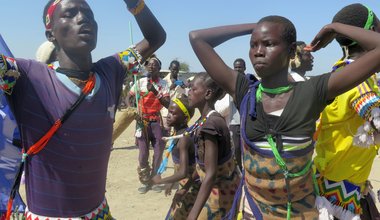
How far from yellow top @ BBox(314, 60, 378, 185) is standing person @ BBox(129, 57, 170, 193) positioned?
168 inches

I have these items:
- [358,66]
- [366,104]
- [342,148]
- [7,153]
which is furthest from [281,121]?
[7,153]

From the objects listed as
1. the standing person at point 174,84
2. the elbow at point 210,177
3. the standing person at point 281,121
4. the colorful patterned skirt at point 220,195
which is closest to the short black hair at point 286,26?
the standing person at point 281,121

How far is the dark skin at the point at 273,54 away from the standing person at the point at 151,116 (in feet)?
14.3

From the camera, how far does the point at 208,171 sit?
2.90 m

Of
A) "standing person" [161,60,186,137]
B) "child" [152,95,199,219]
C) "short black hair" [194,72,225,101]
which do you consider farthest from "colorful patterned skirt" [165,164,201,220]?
"standing person" [161,60,186,137]

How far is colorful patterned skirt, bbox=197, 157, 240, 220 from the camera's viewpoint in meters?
3.09

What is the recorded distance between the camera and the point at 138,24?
7.83ft

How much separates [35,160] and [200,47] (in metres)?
1.14

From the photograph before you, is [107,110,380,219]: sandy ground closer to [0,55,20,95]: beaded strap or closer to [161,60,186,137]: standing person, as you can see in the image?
[161,60,186,137]: standing person

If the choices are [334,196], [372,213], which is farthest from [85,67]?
[372,213]

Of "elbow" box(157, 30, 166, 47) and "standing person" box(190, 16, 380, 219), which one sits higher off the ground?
"elbow" box(157, 30, 166, 47)

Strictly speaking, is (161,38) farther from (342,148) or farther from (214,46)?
(342,148)

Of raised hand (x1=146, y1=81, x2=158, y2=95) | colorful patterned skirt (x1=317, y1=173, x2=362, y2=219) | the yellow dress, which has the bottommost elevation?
raised hand (x1=146, y1=81, x2=158, y2=95)

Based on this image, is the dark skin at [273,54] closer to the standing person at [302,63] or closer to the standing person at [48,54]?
the standing person at [48,54]
